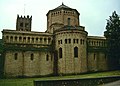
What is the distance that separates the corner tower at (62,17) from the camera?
2074 inches

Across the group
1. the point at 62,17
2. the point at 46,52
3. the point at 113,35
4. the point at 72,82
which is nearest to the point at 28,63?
the point at 46,52

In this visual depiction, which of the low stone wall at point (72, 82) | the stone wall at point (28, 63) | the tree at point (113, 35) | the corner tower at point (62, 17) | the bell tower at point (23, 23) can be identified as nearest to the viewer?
the low stone wall at point (72, 82)

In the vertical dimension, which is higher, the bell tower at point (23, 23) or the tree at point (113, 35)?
the bell tower at point (23, 23)

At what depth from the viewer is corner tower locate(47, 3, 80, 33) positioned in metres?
52.7

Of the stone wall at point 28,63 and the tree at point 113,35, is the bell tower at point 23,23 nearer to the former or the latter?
the stone wall at point 28,63

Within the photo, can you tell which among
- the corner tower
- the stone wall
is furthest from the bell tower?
the stone wall

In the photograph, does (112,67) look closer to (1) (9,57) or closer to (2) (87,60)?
(2) (87,60)

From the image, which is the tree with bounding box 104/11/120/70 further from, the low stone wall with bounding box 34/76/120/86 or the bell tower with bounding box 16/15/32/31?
the bell tower with bounding box 16/15/32/31

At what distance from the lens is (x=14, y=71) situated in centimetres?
4378

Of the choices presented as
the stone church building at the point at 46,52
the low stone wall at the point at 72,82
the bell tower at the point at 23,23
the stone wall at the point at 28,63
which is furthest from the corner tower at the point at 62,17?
the low stone wall at the point at 72,82

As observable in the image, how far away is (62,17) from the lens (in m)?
52.7

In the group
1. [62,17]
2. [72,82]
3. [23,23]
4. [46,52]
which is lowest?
[72,82]

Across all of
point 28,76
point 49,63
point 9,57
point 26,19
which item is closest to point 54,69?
point 49,63

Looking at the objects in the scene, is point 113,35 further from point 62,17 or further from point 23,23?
point 23,23
